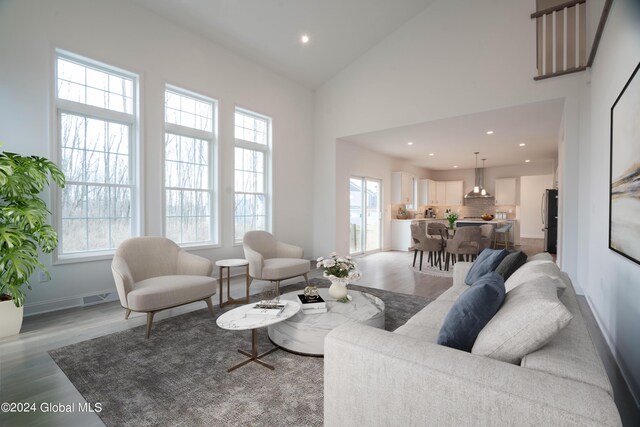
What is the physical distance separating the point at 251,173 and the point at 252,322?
4.09 m

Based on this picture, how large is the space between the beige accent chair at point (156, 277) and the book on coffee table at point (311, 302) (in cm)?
107

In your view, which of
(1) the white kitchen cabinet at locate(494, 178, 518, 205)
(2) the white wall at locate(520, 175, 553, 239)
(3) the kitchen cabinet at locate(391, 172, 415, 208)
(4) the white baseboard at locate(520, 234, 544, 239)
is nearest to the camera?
(3) the kitchen cabinet at locate(391, 172, 415, 208)

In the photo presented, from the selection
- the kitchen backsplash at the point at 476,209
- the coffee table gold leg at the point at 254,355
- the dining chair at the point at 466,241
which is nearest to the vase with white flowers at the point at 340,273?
the coffee table gold leg at the point at 254,355

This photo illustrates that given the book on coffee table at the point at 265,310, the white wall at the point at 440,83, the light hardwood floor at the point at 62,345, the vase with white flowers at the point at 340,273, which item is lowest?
the light hardwood floor at the point at 62,345

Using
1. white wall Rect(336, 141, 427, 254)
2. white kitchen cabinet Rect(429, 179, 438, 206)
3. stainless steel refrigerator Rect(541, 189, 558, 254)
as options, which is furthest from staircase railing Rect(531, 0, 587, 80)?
white kitchen cabinet Rect(429, 179, 438, 206)

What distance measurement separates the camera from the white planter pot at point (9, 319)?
289cm

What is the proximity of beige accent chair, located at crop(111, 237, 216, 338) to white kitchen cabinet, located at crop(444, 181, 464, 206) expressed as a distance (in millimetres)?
9761

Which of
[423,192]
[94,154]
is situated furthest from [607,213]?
[423,192]

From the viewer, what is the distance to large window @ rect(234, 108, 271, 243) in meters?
5.77

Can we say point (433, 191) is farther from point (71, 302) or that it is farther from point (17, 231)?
point (17, 231)

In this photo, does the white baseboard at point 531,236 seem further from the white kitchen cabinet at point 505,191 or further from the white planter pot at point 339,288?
the white planter pot at point 339,288

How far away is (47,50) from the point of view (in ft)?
11.8

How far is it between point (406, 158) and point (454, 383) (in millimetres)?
8815

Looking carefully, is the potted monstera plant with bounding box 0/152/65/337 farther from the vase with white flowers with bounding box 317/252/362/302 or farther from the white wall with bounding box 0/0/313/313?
the vase with white flowers with bounding box 317/252/362/302
